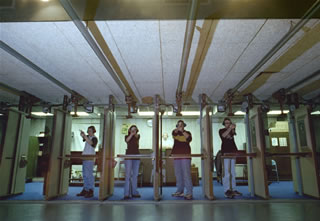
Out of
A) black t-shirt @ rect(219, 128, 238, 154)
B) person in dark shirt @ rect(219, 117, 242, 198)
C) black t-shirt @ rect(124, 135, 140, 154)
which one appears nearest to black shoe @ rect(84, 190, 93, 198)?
black t-shirt @ rect(124, 135, 140, 154)

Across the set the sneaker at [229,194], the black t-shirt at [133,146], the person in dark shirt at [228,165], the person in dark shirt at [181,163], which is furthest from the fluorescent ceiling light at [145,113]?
the sneaker at [229,194]

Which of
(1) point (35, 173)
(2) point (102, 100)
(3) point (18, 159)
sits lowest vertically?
(1) point (35, 173)

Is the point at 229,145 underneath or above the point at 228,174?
above

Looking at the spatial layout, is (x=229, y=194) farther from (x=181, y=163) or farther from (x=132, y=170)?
(x=132, y=170)

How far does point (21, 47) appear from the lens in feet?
12.9

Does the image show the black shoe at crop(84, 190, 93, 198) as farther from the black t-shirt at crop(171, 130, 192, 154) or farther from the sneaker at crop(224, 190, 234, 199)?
the sneaker at crop(224, 190, 234, 199)

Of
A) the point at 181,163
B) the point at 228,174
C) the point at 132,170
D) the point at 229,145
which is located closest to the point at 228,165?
the point at 228,174

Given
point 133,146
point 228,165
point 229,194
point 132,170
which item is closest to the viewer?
point 229,194

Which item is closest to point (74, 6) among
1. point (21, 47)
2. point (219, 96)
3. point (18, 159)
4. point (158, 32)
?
point (158, 32)

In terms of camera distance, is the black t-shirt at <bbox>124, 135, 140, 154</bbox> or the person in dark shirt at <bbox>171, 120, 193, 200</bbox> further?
the black t-shirt at <bbox>124, 135, 140, 154</bbox>

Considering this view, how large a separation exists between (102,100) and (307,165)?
5.73 m

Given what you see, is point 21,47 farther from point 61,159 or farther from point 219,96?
point 219,96

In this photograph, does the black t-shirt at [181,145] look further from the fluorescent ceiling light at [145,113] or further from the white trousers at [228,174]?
the fluorescent ceiling light at [145,113]

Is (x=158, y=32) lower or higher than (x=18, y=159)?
higher
